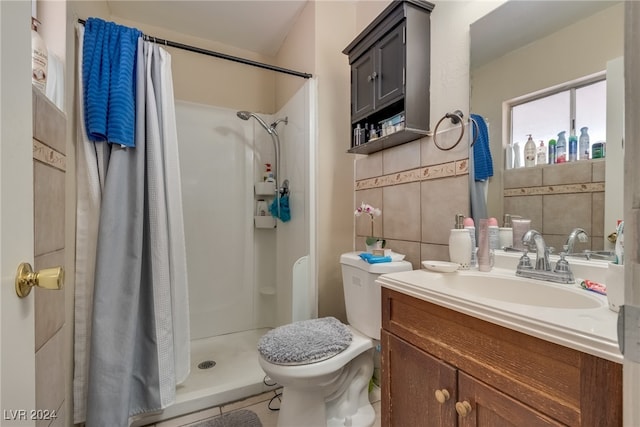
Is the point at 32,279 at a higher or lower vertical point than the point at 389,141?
lower

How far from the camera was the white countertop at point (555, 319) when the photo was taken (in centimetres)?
49

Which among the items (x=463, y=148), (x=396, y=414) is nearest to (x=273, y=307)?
(x=396, y=414)

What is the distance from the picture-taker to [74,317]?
123cm

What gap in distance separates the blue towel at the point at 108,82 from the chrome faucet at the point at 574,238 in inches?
69.0

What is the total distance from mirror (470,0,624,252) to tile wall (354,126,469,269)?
127mm

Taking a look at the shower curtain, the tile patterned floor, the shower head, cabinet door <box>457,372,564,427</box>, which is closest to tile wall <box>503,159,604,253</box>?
cabinet door <box>457,372,564,427</box>

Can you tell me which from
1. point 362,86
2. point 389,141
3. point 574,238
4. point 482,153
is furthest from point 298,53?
point 574,238

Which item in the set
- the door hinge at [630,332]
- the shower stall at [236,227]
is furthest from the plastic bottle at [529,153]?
the shower stall at [236,227]

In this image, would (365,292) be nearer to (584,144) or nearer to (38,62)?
(584,144)

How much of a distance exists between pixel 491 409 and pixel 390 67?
4.49 feet

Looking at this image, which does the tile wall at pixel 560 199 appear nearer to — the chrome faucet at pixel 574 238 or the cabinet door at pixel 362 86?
the chrome faucet at pixel 574 238

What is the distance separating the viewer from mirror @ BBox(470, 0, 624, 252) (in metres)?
0.83

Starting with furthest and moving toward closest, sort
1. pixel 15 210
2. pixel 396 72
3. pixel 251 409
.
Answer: pixel 251 409 → pixel 396 72 → pixel 15 210

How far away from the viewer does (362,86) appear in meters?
1.58
